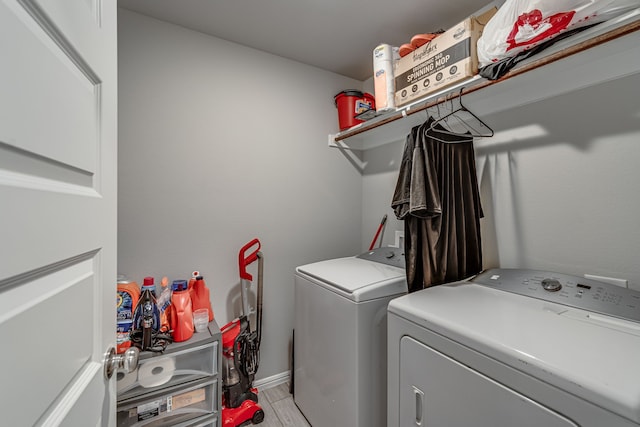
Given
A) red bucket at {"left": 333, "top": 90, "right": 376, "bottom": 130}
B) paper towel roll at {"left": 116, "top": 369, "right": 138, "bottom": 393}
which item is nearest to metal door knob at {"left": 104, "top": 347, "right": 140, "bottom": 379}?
paper towel roll at {"left": 116, "top": 369, "right": 138, "bottom": 393}

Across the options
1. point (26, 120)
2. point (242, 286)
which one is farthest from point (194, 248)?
point (26, 120)

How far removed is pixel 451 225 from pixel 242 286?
139 cm

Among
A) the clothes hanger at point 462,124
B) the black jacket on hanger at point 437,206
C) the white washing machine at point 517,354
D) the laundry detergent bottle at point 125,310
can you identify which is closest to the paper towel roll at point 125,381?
the laundry detergent bottle at point 125,310

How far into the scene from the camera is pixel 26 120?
1.22 feet

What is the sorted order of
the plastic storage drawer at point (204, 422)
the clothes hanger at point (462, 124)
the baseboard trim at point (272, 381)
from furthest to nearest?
the baseboard trim at point (272, 381), the plastic storage drawer at point (204, 422), the clothes hanger at point (462, 124)

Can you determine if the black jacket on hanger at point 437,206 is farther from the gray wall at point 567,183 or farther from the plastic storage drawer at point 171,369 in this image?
the plastic storage drawer at point 171,369

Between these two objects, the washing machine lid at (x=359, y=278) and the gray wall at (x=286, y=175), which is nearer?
the gray wall at (x=286, y=175)

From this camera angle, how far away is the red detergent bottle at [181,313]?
1500mm

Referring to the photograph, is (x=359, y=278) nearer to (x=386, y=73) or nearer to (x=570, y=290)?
(x=570, y=290)

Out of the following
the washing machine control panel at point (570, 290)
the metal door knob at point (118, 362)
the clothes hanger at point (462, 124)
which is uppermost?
the clothes hanger at point (462, 124)

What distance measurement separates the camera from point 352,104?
87.4 inches

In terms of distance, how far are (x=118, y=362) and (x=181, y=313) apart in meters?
0.89

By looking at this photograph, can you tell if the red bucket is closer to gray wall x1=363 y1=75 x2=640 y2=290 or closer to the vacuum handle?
gray wall x1=363 y1=75 x2=640 y2=290

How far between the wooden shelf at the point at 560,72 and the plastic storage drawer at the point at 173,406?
1.99 metres
